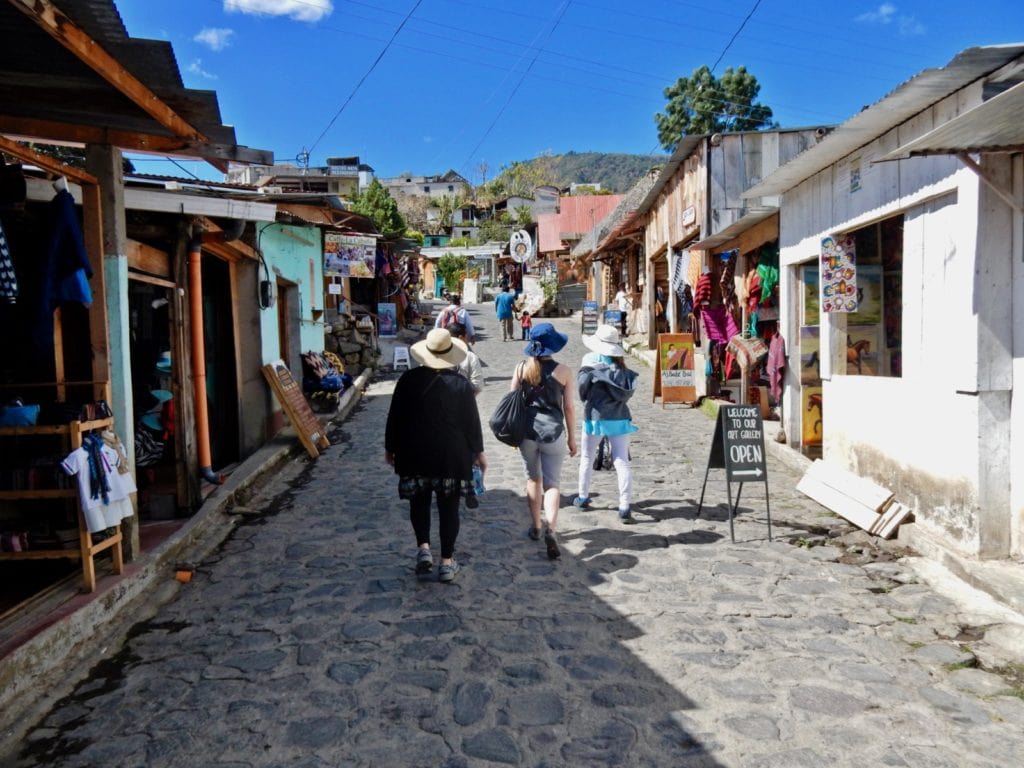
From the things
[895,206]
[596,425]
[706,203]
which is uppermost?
[706,203]

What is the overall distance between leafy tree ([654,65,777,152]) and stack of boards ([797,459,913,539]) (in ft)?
148

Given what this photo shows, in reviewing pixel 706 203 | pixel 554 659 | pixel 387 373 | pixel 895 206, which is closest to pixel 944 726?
pixel 554 659

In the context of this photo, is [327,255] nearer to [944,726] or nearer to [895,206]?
[895,206]

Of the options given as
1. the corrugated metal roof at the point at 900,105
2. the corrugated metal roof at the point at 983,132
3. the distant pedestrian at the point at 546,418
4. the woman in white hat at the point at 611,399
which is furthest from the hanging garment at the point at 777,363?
the corrugated metal roof at the point at 983,132

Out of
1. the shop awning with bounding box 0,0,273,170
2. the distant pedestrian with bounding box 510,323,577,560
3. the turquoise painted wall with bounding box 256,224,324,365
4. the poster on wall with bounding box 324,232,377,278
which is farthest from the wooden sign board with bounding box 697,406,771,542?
the poster on wall with bounding box 324,232,377,278

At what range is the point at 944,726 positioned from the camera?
3.44 m

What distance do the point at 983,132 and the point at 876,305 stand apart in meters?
3.92

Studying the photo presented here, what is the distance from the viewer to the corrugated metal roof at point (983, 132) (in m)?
3.93

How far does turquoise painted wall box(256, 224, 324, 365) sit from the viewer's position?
11.0m

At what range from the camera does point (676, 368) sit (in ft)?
44.1

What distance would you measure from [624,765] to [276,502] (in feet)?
18.9

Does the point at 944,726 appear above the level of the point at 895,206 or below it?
below

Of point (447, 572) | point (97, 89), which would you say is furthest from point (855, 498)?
point (97, 89)

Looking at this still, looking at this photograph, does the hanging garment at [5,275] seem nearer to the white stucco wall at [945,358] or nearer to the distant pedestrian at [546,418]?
the distant pedestrian at [546,418]
